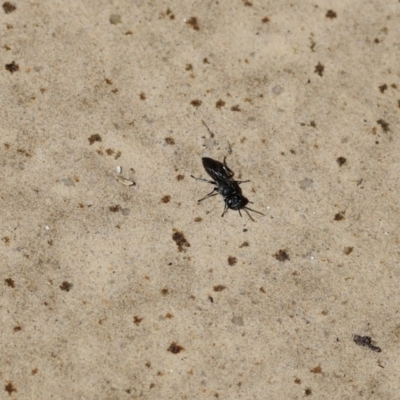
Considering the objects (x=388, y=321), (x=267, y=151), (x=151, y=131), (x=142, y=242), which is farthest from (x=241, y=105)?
(x=388, y=321)

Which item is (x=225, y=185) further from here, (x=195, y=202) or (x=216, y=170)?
(x=195, y=202)

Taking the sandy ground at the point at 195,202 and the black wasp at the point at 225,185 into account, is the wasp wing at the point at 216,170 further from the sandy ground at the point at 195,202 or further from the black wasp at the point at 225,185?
the sandy ground at the point at 195,202

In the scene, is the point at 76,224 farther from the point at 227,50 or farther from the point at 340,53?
the point at 340,53

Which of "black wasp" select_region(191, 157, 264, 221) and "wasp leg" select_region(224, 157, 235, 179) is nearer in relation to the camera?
"black wasp" select_region(191, 157, 264, 221)

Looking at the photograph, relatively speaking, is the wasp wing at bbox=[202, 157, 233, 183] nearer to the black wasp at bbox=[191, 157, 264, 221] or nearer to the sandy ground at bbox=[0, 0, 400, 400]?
the black wasp at bbox=[191, 157, 264, 221]

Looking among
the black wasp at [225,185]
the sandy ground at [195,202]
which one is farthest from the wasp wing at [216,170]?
the sandy ground at [195,202]

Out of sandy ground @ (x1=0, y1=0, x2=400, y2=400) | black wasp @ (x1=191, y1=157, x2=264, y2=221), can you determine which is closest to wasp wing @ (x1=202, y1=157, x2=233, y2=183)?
black wasp @ (x1=191, y1=157, x2=264, y2=221)

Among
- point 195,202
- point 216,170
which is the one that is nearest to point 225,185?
point 216,170
